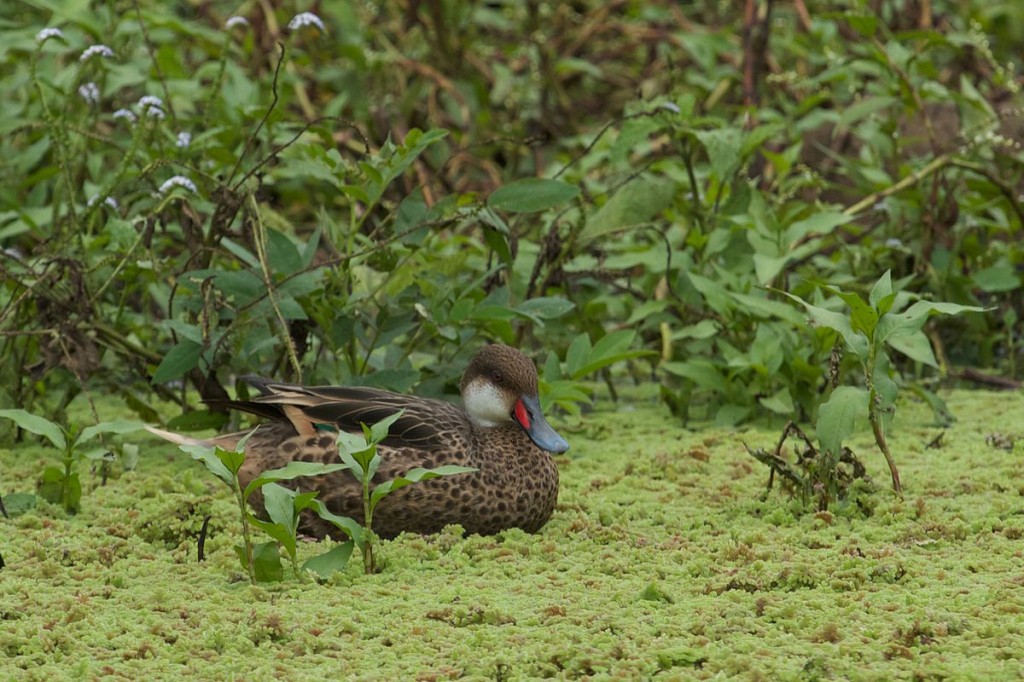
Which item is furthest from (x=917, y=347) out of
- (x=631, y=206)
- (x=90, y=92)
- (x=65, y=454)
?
(x=90, y=92)

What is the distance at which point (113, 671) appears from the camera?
2650mm

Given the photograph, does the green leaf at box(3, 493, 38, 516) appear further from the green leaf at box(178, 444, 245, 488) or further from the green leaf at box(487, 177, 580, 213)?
the green leaf at box(487, 177, 580, 213)

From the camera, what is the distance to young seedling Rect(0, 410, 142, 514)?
365 cm

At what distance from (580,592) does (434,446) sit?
666mm

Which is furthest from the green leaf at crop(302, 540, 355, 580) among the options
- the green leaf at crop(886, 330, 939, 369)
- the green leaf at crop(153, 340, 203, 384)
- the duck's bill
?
the green leaf at crop(886, 330, 939, 369)

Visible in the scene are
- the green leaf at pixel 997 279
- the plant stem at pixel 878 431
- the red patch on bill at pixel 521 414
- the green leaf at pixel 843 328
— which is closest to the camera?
the green leaf at pixel 843 328

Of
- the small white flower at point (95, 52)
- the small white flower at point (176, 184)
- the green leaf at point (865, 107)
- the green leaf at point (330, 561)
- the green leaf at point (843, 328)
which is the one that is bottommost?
the green leaf at point (330, 561)

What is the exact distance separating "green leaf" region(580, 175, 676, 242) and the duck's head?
117 centimetres

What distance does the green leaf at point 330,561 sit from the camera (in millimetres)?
3072

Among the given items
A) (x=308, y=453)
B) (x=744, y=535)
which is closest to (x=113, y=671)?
(x=308, y=453)

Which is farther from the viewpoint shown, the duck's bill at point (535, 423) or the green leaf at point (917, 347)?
the green leaf at point (917, 347)

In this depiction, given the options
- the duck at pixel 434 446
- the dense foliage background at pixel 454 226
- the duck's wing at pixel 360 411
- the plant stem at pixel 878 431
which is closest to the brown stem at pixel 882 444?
the plant stem at pixel 878 431

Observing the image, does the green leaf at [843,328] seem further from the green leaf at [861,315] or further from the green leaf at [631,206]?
the green leaf at [631,206]

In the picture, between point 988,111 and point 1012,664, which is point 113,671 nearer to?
point 1012,664
